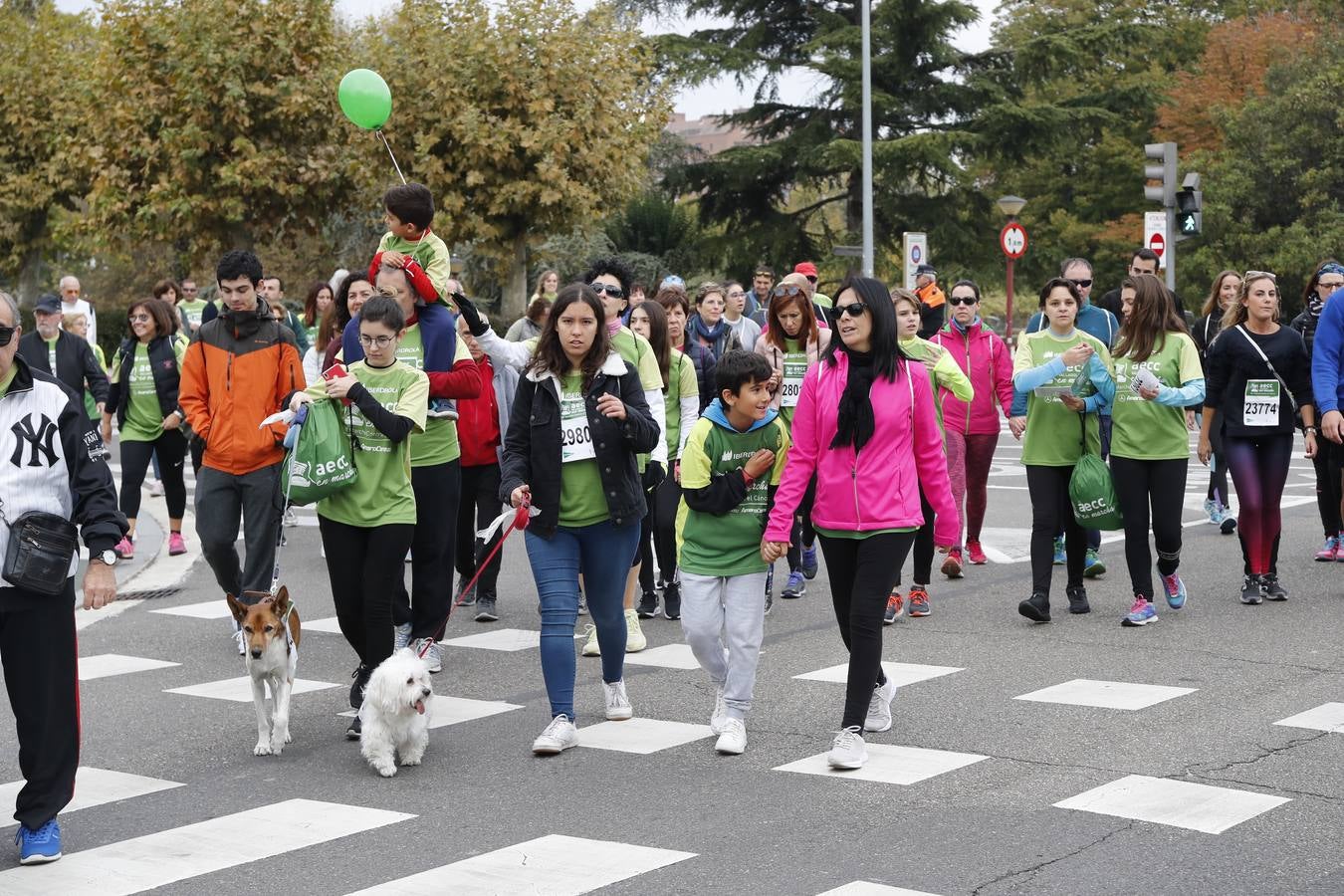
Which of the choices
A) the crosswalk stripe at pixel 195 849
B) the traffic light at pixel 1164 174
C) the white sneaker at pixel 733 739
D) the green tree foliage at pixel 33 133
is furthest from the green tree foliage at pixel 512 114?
the crosswalk stripe at pixel 195 849

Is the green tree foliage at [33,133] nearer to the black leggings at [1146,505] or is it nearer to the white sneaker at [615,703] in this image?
the black leggings at [1146,505]

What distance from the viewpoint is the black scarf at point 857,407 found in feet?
21.7

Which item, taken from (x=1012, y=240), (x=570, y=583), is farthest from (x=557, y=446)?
(x=1012, y=240)

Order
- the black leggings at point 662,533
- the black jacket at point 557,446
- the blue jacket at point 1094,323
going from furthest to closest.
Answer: the blue jacket at point 1094,323 < the black leggings at point 662,533 < the black jacket at point 557,446

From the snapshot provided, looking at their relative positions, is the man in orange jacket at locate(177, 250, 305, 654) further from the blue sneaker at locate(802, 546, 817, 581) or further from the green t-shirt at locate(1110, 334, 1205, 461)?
the green t-shirt at locate(1110, 334, 1205, 461)

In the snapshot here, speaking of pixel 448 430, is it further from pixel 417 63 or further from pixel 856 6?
pixel 856 6

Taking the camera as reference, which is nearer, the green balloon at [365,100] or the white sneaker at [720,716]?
the white sneaker at [720,716]

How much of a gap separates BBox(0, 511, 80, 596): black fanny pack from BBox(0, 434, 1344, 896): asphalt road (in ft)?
2.99

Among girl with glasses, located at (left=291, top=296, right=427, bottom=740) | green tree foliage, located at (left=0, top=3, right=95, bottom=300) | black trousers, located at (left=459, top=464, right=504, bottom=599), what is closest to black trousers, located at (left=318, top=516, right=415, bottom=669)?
girl with glasses, located at (left=291, top=296, right=427, bottom=740)

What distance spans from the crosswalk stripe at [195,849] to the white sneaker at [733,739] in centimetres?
136

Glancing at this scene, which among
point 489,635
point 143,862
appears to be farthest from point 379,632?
point 489,635

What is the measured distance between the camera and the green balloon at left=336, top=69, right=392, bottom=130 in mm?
9617

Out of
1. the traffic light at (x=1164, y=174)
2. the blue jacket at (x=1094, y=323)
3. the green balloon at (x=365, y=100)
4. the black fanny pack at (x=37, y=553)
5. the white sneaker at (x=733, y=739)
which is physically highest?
the traffic light at (x=1164, y=174)

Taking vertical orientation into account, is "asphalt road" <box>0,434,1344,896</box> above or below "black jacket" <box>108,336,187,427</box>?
below
